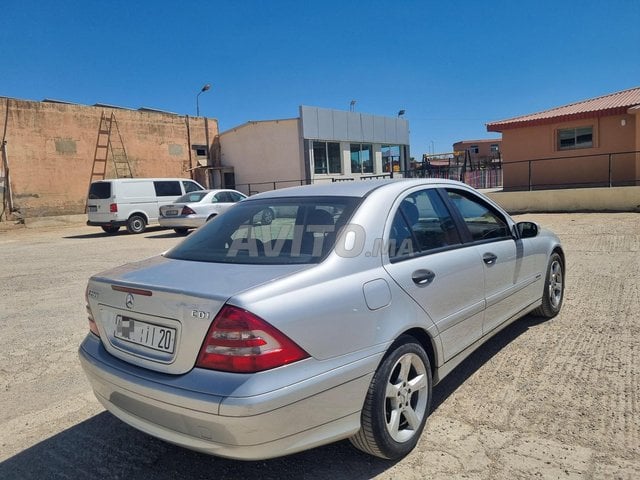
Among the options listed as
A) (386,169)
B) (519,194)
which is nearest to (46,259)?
(519,194)

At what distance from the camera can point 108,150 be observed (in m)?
23.2

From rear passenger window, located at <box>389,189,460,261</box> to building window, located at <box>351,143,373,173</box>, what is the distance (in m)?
24.1

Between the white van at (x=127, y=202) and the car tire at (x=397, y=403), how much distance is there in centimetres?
1538

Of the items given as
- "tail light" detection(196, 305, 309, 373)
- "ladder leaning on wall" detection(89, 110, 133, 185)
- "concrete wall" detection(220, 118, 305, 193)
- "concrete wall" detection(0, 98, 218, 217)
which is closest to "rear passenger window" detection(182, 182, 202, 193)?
"concrete wall" detection(220, 118, 305, 193)

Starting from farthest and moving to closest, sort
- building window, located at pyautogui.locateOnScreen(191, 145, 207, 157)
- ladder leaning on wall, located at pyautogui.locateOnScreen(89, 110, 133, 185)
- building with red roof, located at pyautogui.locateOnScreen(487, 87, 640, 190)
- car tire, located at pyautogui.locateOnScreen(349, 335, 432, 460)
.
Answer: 1. building window, located at pyautogui.locateOnScreen(191, 145, 207, 157)
2. ladder leaning on wall, located at pyautogui.locateOnScreen(89, 110, 133, 185)
3. building with red roof, located at pyautogui.locateOnScreen(487, 87, 640, 190)
4. car tire, located at pyautogui.locateOnScreen(349, 335, 432, 460)

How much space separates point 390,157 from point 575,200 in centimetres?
1590

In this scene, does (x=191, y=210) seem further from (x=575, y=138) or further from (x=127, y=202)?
(x=575, y=138)

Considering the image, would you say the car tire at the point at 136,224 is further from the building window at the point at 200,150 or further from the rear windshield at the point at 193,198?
the building window at the point at 200,150

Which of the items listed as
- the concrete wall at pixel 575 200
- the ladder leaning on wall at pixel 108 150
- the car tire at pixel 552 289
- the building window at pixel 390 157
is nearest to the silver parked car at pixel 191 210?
the concrete wall at pixel 575 200

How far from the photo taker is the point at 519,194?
15797mm

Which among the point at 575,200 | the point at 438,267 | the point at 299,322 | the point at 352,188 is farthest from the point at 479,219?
the point at 575,200

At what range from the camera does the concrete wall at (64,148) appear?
20.5 m

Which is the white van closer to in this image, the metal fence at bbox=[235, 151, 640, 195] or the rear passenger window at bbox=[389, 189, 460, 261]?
the metal fence at bbox=[235, 151, 640, 195]

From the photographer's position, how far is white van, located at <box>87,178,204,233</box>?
15984 millimetres
